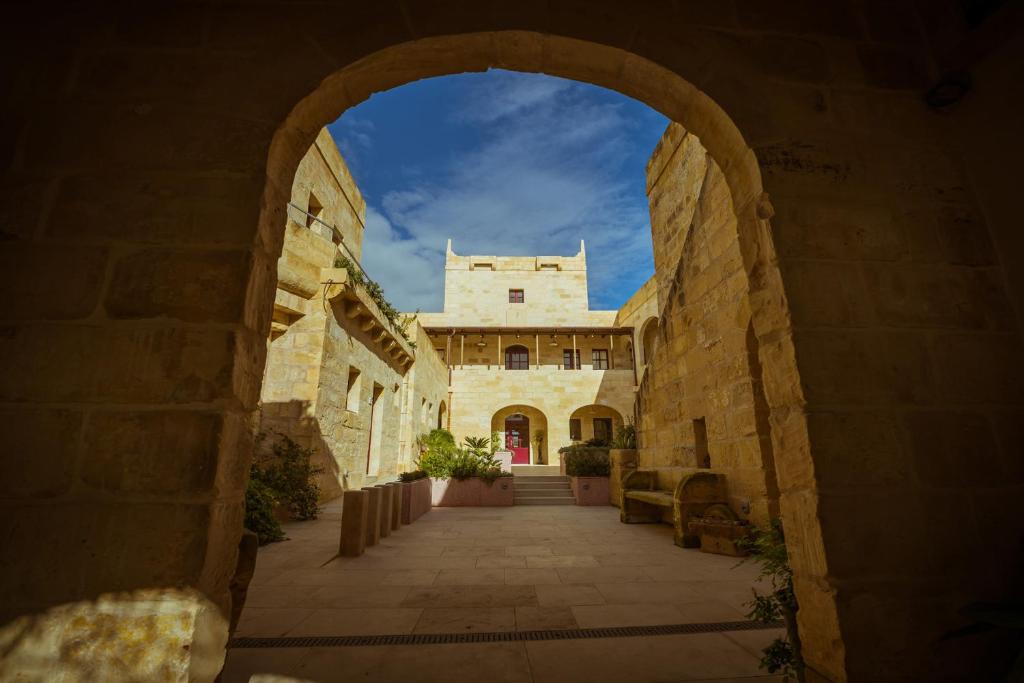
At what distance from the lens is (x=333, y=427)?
7.47 meters

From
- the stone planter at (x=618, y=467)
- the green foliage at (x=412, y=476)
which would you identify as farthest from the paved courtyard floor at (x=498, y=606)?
the stone planter at (x=618, y=467)

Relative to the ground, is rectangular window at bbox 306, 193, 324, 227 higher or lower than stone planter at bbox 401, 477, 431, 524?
higher

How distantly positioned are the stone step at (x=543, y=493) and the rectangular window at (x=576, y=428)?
9965mm

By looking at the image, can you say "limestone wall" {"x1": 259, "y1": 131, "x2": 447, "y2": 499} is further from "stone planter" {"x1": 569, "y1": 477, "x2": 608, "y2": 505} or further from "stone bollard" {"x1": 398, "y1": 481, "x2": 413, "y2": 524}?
"stone planter" {"x1": 569, "y1": 477, "x2": 608, "y2": 505}

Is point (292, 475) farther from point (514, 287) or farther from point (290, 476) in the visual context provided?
point (514, 287)

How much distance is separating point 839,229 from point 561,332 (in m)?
18.6

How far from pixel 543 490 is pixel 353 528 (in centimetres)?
580

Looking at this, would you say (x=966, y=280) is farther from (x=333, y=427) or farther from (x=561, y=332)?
(x=561, y=332)

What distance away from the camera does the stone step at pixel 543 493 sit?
8977 millimetres

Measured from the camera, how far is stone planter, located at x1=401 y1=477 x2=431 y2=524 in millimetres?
6136

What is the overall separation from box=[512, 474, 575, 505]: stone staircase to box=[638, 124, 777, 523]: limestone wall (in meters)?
2.51

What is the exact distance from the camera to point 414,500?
6520mm

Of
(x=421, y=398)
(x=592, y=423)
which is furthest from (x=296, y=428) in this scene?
(x=592, y=423)

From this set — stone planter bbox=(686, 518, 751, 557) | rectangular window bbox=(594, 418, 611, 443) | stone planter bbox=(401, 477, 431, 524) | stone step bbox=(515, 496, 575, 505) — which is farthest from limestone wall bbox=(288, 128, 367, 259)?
rectangular window bbox=(594, 418, 611, 443)
